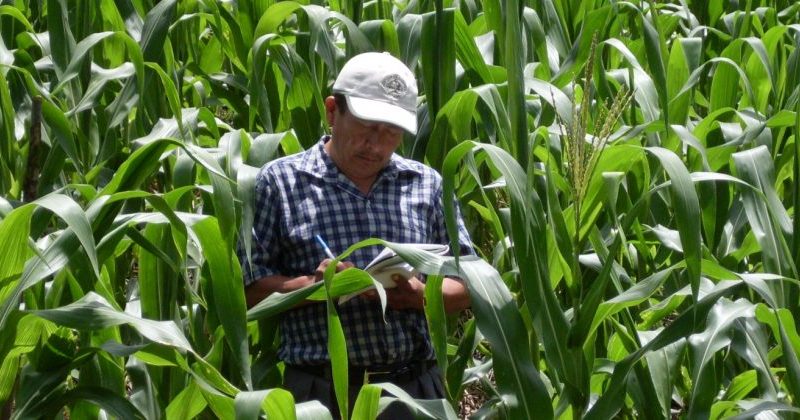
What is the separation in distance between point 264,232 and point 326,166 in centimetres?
16

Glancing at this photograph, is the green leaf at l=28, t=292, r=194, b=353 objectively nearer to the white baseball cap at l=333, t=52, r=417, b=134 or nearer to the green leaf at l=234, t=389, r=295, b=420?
the green leaf at l=234, t=389, r=295, b=420

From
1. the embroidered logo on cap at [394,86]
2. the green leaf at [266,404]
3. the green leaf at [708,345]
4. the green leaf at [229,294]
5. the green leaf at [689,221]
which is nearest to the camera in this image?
the green leaf at [266,404]

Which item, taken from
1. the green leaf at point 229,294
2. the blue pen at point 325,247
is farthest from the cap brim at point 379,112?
the green leaf at point 229,294

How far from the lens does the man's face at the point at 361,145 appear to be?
241 cm

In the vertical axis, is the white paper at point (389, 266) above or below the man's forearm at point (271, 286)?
above

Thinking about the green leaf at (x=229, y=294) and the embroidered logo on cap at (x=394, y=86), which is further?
the embroidered logo on cap at (x=394, y=86)

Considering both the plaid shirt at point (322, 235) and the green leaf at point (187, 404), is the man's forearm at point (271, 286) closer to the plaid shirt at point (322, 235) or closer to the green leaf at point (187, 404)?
the plaid shirt at point (322, 235)

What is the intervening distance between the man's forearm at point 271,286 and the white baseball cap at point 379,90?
296 millimetres

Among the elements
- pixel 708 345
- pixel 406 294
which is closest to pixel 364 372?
pixel 406 294

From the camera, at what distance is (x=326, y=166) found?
2451mm

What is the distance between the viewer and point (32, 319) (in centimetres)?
202

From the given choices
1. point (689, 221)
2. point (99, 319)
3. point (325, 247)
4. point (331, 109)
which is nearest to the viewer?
point (99, 319)

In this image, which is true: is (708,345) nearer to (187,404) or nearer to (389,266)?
(389,266)

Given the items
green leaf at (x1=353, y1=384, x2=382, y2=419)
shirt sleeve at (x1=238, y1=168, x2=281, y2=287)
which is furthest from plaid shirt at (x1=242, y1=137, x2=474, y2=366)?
green leaf at (x1=353, y1=384, x2=382, y2=419)
